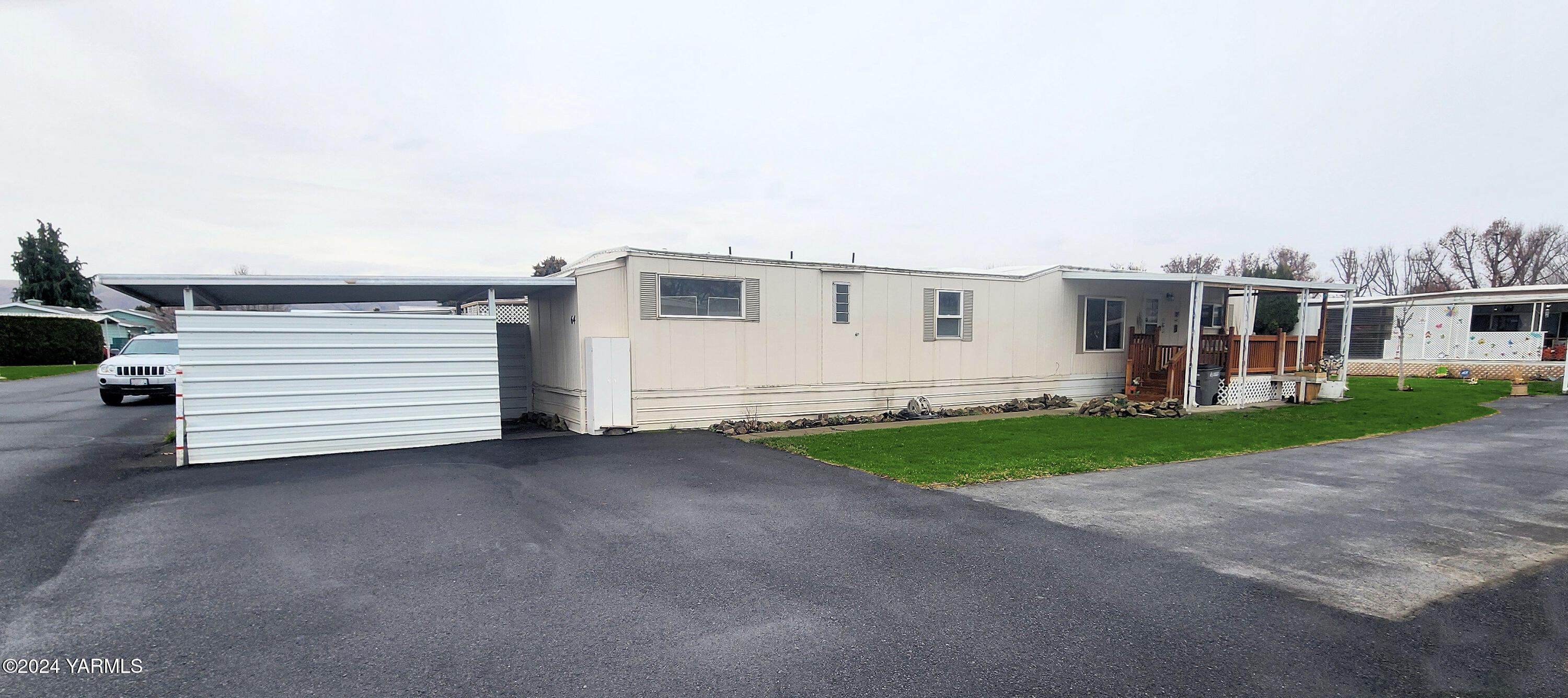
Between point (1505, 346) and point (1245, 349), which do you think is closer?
point (1245, 349)

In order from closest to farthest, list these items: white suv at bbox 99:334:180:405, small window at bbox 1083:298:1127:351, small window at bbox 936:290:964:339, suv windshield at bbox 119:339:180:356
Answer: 1. small window at bbox 936:290:964:339
2. white suv at bbox 99:334:180:405
3. suv windshield at bbox 119:339:180:356
4. small window at bbox 1083:298:1127:351

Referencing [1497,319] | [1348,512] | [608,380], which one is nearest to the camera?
[1348,512]

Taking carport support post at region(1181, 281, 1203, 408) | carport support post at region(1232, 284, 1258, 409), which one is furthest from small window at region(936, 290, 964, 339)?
carport support post at region(1232, 284, 1258, 409)

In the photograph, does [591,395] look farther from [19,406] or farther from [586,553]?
[19,406]

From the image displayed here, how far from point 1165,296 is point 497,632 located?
55.1 feet

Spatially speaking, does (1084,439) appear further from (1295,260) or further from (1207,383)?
(1295,260)

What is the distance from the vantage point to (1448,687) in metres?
2.96

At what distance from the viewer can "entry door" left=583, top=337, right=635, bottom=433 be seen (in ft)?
33.7

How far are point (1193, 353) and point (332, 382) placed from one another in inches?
613

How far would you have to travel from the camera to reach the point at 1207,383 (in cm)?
1435

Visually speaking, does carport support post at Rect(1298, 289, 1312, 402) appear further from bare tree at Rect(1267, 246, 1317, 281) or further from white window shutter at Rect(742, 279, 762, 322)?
bare tree at Rect(1267, 246, 1317, 281)

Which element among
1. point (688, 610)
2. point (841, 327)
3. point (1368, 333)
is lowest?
point (688, 610)

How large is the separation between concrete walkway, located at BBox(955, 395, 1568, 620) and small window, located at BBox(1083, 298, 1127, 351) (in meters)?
6.10

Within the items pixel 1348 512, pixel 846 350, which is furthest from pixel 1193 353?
pixel 1348 512
